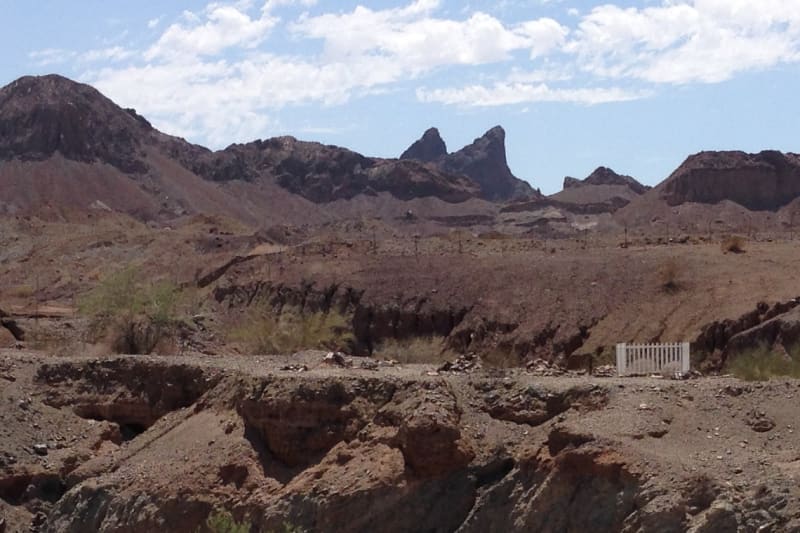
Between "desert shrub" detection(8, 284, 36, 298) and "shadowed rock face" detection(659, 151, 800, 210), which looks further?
"shadowed rock face" detection(659, 151, 800, 210)

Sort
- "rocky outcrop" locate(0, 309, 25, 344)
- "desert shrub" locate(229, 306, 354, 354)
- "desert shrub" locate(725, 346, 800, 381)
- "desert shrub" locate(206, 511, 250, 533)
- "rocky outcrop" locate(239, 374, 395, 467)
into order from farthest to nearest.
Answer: "rocky outcrop" locate(0, 309, 25, 344) → "desert shrub" locate(229, 306, 354, 354) → "desert shrub" locate(725, 346, 800, 381) → "rocky outcrop" locate(239, 374, 395, 467) → "desert shrub" locate(206, 511, 250, 533)

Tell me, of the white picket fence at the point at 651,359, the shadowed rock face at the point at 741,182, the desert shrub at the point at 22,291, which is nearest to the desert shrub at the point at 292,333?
the white picket fence at the point at 651,359

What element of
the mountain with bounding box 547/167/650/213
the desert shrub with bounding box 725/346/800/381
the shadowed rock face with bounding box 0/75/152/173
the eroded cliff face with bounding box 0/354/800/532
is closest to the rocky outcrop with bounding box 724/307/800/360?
the desert shrub with bounding box 725/346/800/381

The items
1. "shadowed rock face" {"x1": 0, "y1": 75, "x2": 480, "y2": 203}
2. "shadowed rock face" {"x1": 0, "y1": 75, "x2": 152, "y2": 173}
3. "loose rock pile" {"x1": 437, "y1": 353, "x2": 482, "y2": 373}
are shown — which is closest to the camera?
"loose rock pile" {"x1": 437, "y1": 353, "x2": 482, "y2": 373}

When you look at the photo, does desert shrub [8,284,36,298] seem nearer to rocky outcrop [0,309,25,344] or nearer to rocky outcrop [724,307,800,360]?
rocky outcrop [0,309,25,344]

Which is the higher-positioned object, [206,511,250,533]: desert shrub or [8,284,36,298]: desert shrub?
[8,284,36,298]: desert shrub

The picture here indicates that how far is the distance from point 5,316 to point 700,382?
104ft

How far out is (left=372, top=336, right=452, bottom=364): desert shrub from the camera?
144ft

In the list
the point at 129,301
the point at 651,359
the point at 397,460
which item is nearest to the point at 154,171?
the point at 129,301

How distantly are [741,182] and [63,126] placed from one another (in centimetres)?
7151

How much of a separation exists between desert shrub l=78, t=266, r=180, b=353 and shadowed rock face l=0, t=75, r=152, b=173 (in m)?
106

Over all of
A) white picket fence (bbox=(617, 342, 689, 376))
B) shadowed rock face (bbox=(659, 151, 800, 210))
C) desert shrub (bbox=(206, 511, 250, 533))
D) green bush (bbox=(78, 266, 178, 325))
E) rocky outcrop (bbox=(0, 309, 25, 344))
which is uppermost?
shadowed rock face (bbox=(659, 151, 800, 210))

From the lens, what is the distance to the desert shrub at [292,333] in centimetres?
4503

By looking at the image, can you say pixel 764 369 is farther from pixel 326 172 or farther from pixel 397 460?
pixel 326 172
